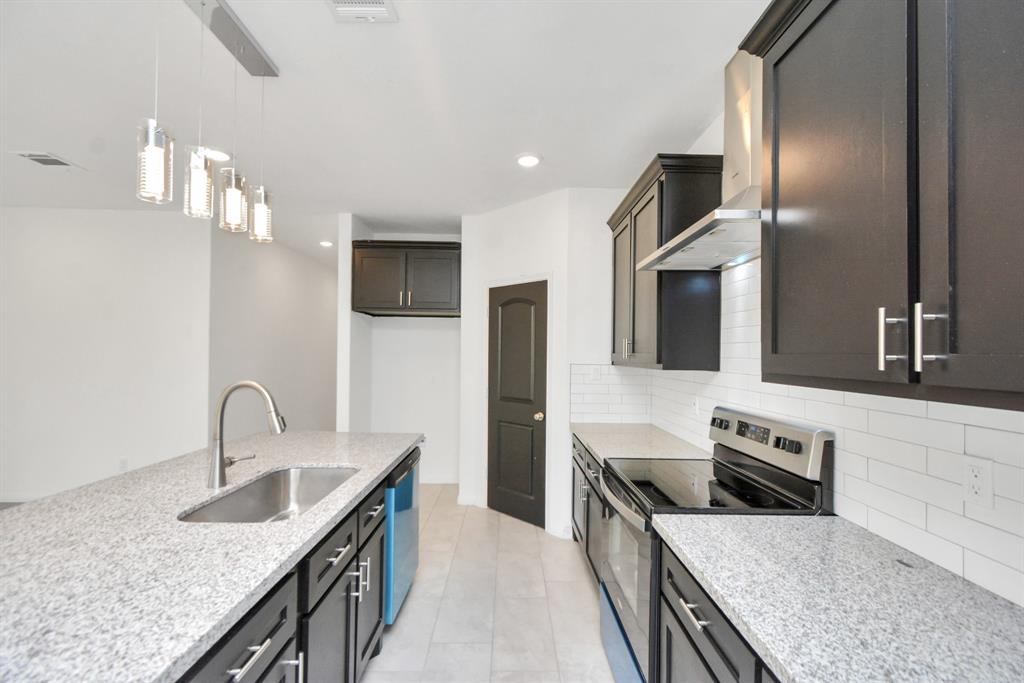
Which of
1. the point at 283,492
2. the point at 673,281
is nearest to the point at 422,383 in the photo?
the point at 283,492

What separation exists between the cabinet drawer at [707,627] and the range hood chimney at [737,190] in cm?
107

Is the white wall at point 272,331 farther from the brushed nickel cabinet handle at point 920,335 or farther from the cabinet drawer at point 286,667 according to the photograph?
the brushed nickel cabinet handle at point 920,335

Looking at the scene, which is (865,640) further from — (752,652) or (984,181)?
(984,181)

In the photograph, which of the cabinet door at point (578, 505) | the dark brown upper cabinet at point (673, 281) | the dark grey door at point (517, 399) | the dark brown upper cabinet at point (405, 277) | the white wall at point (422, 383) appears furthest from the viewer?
the white wall at point (422, 383)

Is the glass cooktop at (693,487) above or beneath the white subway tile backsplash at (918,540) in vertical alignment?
beneath

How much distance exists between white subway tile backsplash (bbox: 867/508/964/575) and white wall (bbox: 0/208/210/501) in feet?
16.4

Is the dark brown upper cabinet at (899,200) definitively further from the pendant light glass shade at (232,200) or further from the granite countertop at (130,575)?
the pendant light glass shade at (232,200)

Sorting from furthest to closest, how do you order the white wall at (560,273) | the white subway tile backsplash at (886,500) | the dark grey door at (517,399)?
the dark grey door at (517,399) → the white wall at (560,273) → the white subway tile backsplash at (886,500)

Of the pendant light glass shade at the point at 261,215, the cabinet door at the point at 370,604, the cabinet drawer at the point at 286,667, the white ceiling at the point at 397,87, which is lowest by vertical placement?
the cabinet door at the point at 370,604

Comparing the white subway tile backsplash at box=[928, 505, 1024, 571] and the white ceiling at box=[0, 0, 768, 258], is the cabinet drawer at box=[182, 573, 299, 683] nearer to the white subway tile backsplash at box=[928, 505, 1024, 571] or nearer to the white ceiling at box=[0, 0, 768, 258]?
the white subway tile backsplash at box=[928, 505, 1024, 571]

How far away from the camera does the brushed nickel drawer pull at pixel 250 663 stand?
0.96m

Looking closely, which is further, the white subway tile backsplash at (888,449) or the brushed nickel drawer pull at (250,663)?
the white subway tile backsplash at (888,449)

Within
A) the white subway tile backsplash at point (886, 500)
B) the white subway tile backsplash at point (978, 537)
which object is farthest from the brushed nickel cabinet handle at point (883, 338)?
the white subway tile backsplash at point (886, 500)

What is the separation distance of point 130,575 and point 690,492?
1726mm
